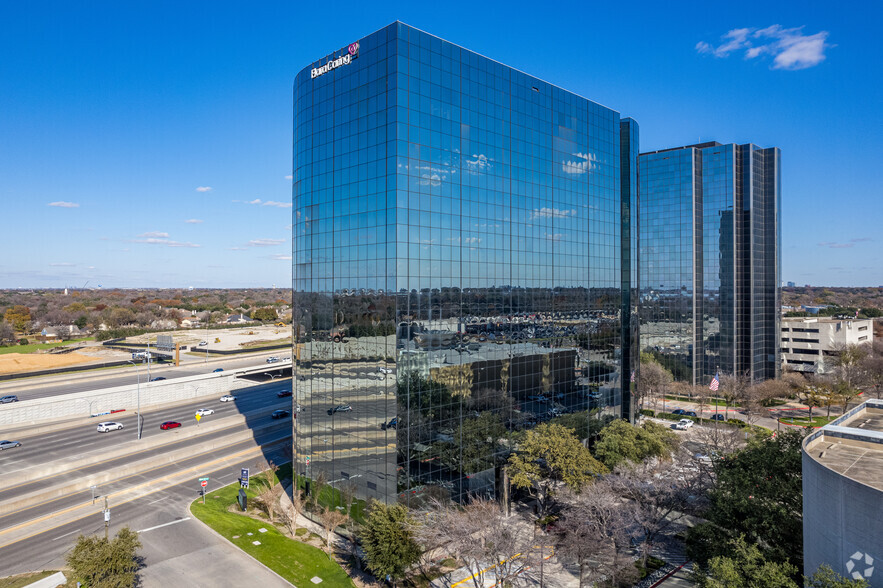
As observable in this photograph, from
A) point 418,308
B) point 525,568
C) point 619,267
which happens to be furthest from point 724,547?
point 619,267

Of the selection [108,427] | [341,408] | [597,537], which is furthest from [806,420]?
[108,427]

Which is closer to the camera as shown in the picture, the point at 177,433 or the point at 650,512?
the point at 650,512

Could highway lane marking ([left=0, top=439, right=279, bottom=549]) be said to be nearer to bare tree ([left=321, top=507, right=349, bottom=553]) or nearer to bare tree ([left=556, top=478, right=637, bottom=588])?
bare tree ([left=321, top=507, right=349, bottom=553])

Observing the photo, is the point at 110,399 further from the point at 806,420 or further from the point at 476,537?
the point at 806,420

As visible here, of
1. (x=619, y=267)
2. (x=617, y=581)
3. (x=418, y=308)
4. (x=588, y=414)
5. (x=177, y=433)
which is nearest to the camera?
(x=617, y=581)

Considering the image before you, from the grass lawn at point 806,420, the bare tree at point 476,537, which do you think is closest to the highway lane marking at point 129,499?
the bare tree at point 476,537

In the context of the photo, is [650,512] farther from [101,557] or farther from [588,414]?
[101,557]
